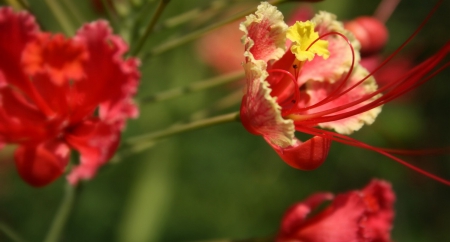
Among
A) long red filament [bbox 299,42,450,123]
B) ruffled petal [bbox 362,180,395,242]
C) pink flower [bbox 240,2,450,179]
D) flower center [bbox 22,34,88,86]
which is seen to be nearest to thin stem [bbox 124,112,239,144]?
pink flower [bbox 240,2,450,179]

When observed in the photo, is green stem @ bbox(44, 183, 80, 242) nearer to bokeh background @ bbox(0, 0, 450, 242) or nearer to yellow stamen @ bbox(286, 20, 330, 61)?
yellow stamen @ bbox(286, 20, 330, 61)

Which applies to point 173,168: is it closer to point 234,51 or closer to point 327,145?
point 234,51

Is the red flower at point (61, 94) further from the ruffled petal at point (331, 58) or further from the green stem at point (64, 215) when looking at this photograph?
the ruffled petal at point (331, 58)

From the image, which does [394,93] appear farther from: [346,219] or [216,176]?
[216,176]

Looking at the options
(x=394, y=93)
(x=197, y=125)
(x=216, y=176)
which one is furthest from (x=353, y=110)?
(x=216, y=176)

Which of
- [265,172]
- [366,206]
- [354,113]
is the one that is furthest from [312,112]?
[265,172]

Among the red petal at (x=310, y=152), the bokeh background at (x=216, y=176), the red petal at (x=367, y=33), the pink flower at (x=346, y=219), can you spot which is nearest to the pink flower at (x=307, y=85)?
the red petal at (x=310, y=152)
